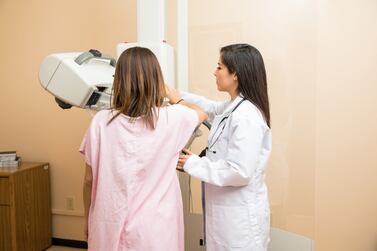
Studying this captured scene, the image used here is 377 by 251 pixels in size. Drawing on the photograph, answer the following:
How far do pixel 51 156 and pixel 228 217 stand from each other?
192 cm

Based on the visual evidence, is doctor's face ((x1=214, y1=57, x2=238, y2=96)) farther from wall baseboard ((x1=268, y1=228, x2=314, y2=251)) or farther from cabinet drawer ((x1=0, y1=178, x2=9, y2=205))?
cabinet drawer ((x1=0, y1=178, x2=9, y2=205))

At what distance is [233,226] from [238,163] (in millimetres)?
237

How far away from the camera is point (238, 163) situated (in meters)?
1.14

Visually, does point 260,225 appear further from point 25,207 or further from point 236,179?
point 25,207

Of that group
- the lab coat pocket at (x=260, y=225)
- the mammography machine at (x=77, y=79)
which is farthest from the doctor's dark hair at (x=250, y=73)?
the mammography machine at (x=77, y=79)

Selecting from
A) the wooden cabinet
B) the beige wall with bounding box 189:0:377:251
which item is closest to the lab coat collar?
the beige wall with bounding box 189:0:377:251

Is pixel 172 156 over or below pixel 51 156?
over

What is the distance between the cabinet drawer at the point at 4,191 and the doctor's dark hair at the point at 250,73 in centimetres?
184

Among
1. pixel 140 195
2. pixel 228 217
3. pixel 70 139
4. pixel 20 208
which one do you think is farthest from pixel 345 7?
pixel 20 208

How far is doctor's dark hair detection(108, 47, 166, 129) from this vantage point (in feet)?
3.52

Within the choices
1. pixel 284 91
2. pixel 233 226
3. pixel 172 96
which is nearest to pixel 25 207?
pixel 172 96

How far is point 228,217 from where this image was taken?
1.22 meters

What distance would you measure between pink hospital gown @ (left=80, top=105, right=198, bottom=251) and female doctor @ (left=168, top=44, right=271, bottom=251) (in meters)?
0.15

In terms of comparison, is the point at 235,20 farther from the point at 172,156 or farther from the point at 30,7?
the point at 30,7
